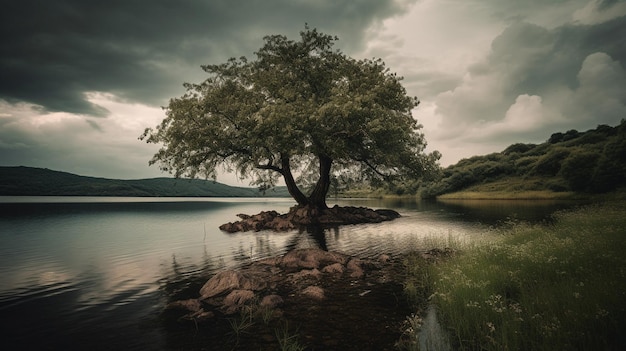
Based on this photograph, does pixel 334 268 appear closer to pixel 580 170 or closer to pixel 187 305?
pixel 187 305

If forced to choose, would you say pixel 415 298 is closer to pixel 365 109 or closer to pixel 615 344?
pixel 615 344

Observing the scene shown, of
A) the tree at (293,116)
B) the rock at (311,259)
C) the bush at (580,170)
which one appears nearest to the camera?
the rock at (311,259)

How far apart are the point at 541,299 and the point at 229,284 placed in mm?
10729

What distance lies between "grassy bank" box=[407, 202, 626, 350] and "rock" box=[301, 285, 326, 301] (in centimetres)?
402

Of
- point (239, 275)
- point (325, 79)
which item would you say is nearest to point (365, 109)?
point (325, 79)

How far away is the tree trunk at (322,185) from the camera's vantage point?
45.3m

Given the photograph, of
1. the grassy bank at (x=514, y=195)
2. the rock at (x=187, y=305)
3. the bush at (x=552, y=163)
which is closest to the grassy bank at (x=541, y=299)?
the rock at (x=187, y=305)

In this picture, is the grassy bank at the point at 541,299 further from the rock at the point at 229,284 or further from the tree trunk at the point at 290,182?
the tree trunk at the point at 290,182

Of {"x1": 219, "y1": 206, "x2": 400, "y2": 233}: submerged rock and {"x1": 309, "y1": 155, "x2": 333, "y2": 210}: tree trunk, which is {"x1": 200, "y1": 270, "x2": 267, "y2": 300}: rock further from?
{"x1": 309, "y1": 155, "x2": 333, "y2": 210}: tree trunk

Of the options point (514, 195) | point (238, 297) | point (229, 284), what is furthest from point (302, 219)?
point (514, 195)

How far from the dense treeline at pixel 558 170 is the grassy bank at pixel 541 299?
4307 cm

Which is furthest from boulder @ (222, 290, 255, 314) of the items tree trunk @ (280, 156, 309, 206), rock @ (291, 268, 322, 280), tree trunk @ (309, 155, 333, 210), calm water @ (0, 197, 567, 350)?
tree trunk @ (309, 155, 333, 210)

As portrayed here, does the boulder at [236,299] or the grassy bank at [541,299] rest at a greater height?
the grassy bank at [541,299]

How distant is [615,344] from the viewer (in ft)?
19.9
